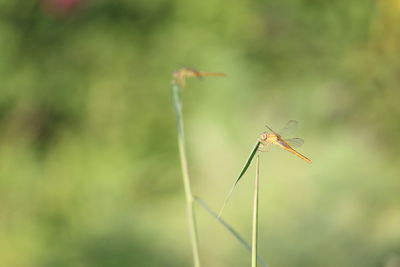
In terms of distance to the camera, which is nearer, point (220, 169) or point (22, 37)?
point (220, 169)

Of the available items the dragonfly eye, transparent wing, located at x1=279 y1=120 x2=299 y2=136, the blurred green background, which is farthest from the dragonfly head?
the blurred green background

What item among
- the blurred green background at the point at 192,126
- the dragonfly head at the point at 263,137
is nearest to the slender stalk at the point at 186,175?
the dragonfly head at the point at 263,137

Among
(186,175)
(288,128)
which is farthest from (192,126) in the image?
(186,175)

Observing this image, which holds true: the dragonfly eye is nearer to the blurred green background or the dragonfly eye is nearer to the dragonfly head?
the dragonfly head

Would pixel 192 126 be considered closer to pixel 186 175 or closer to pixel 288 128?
pixel 288 128

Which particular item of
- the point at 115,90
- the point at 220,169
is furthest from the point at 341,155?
the point at 115,90

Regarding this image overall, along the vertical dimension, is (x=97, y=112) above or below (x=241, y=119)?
above

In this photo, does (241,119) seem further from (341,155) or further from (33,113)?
(33,113)

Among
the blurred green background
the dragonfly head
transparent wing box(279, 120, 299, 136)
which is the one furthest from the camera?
the blurred green background
